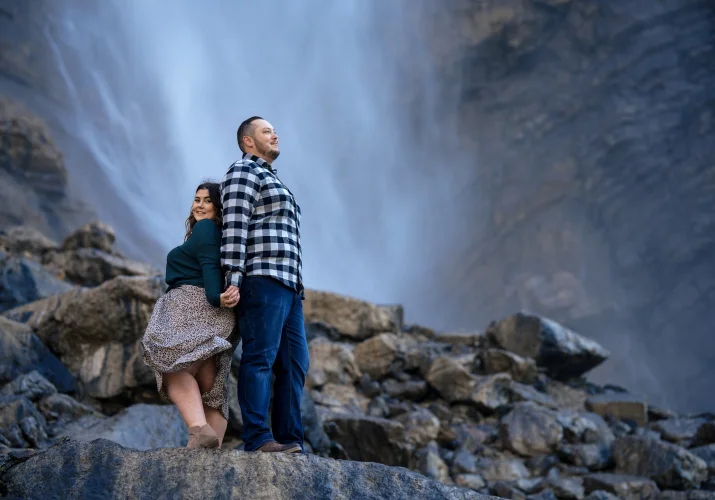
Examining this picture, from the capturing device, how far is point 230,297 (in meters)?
2.89

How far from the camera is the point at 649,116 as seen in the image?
3173 centimetres

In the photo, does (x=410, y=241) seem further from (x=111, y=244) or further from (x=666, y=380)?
(x=111, y=244)

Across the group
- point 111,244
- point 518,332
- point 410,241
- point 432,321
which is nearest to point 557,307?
point 432,321

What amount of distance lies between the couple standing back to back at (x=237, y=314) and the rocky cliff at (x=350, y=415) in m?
0.27

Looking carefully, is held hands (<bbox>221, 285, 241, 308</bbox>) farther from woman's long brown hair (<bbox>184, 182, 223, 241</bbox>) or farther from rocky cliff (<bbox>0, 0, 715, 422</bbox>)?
rocky cliff (<bbox>0, 0, 715, 422</bbox>)

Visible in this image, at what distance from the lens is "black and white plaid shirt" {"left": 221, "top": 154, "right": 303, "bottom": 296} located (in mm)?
3016

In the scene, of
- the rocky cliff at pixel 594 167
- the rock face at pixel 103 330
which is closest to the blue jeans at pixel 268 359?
the rock face at pixel 103 330

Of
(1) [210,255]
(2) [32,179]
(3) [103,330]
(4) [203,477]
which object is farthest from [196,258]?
(2) [32,179]

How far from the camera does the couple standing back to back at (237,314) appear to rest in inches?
111

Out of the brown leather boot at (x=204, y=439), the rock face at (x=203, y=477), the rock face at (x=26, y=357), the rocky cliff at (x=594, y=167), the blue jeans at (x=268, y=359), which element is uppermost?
the rocky cliff at (x=594, y=167)

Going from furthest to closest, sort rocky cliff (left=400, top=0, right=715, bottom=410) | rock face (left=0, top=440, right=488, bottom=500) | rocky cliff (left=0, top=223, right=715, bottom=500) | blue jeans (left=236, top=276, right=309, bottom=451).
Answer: rocky cliff (left=400, top=0, right=715, bottom=410), blue jeans (left=236, top=276, right=309, bottom=451), rocky cliff (left=0, top=223, right=715, bottom=500), rock face (left=0, top=440, right=488, bottom=500)

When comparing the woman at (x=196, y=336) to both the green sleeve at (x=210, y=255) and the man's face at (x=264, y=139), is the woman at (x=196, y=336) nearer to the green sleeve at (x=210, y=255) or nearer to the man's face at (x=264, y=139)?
the green sleeve at (x=210, y=255)

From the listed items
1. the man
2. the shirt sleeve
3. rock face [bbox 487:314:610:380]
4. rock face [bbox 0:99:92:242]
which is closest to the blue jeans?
the man

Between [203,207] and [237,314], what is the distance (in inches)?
22.8
